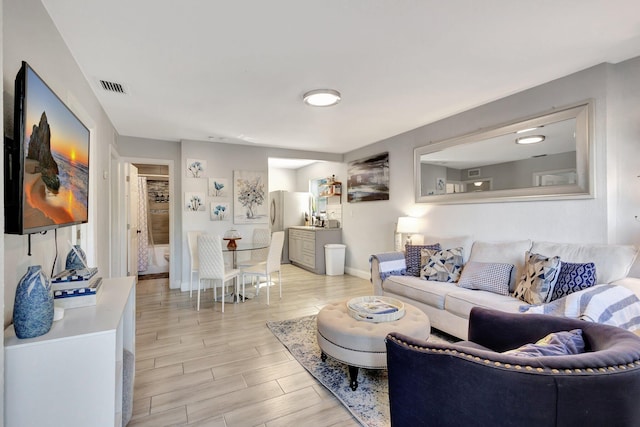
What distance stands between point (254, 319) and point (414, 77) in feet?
10.1

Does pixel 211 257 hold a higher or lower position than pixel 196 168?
lower

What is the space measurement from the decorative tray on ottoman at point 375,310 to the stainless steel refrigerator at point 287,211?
4873 mm

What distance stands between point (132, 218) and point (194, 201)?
1.51m

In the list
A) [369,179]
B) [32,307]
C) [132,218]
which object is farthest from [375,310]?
[132,218]

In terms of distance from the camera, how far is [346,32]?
6.49 feet

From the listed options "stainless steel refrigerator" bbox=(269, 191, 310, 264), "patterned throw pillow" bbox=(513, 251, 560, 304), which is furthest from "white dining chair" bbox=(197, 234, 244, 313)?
"stainless steel refrigerator" bbox=(269, 191, 310, 264)

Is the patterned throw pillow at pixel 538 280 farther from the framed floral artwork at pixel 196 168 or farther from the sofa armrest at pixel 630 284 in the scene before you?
the framed floral artwork at pixel 196 168

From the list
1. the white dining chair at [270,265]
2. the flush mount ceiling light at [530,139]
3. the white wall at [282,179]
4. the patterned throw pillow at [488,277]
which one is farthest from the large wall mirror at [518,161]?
the white wall at [282,179]

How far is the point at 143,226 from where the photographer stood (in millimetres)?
6078

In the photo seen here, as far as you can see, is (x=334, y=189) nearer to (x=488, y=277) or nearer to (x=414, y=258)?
(x=414, y=258)

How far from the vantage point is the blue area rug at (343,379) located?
5.97 ft

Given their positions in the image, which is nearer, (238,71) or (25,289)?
(25,289)

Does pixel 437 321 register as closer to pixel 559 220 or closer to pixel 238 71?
pixel 559 220

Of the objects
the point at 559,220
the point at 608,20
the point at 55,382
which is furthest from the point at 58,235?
the point at 559,220
